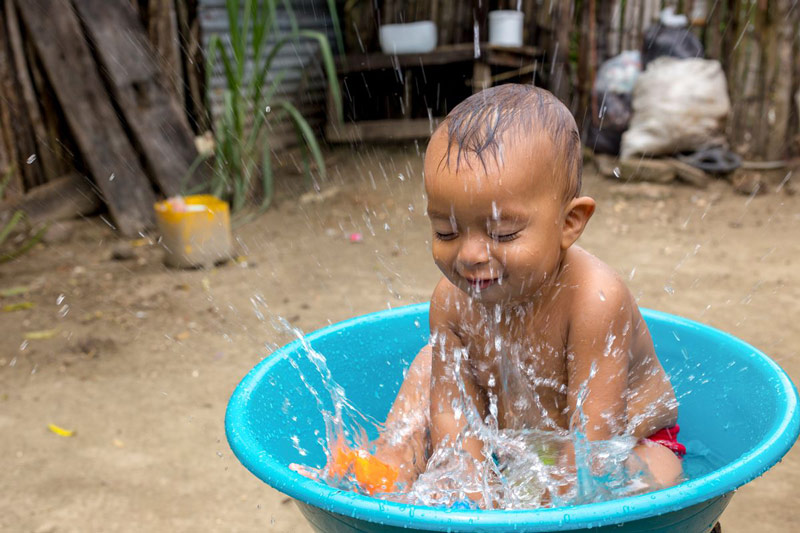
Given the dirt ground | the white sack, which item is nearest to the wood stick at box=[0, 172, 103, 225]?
the dirt ground

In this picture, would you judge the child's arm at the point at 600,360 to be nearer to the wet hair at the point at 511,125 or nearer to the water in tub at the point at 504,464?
the water in tub at the point at 504,464

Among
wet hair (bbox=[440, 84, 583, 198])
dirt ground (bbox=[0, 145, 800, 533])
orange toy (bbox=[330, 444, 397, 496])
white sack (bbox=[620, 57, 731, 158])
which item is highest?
wet hair (bbox=[440, 84, 583, 198])

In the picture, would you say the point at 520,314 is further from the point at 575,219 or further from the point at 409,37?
the point at 409,37

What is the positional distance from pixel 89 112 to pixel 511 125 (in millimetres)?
3548

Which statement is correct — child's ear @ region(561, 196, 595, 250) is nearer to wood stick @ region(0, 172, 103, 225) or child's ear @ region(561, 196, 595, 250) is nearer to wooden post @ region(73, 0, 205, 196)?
wooden post @ region(73, 0, 205, 196)

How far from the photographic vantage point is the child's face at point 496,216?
1298mm

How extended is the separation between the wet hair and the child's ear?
24 mm

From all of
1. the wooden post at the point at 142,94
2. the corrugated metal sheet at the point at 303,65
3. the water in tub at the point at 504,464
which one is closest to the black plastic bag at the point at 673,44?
the corrugated metal sheet at the point at 303,65

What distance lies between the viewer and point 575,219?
1437 mm

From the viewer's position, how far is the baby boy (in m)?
1.32

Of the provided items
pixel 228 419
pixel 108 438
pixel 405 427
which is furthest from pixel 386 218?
pixel 228 419

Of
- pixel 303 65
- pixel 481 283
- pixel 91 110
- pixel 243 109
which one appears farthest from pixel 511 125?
pixel 303 65

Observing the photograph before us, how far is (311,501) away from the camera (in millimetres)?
1121

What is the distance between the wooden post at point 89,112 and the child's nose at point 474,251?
333 cm
